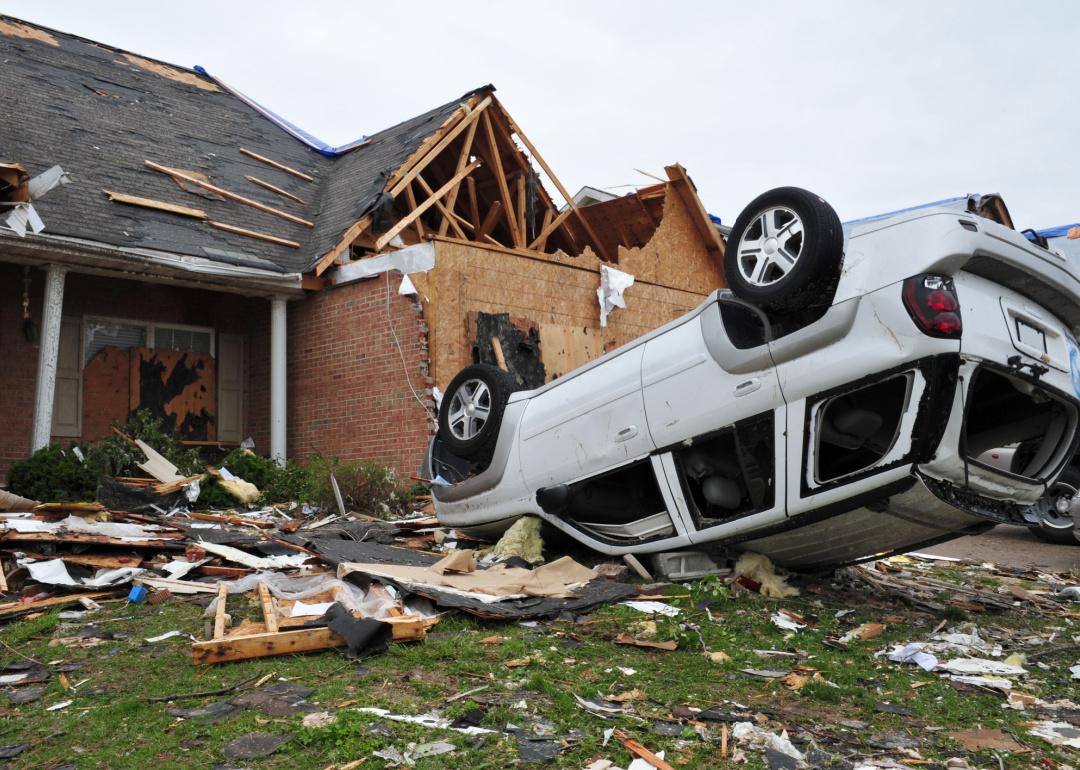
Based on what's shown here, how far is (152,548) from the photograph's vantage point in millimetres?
7492

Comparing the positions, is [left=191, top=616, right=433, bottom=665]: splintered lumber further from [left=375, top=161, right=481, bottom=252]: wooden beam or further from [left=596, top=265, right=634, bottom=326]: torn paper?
[left=596, top=265, right=634, bottom=326]: torn paper

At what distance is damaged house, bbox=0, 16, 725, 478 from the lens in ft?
42.1

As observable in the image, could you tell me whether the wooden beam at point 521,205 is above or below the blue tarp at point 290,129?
below

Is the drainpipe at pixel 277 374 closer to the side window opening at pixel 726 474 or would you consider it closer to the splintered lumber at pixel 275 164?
the splintered lumber at pixel 275 164

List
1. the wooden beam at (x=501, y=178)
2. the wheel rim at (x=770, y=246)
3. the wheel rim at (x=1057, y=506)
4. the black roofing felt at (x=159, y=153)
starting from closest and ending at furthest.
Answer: the wheel rim at (x=770, y=246), the wheel rim at (x=1057, y=506), the black roofing felt at (x=159, y=153), the wooden beam at (x=501, y=178)

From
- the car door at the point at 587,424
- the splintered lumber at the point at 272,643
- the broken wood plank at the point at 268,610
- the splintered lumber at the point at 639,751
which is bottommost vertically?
the splintered lumber at the point at 639,751

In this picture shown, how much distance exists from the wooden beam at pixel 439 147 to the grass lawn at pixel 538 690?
9.32 m

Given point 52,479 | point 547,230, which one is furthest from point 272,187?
point 52,479

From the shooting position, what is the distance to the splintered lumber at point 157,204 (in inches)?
527

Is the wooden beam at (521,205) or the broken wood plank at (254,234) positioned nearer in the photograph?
the broken wood plank at (254,234)

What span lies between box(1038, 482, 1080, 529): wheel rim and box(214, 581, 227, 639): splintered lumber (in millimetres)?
4798

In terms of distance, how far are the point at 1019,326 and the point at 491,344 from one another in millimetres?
8484

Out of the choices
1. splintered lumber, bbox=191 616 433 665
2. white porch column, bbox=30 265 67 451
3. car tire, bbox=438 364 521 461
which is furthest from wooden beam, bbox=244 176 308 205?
splintered lumber, bbox=191 616 433 665

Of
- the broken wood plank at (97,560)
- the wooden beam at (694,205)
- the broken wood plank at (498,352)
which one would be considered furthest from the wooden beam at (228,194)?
the broken wood plank at (97,560)
